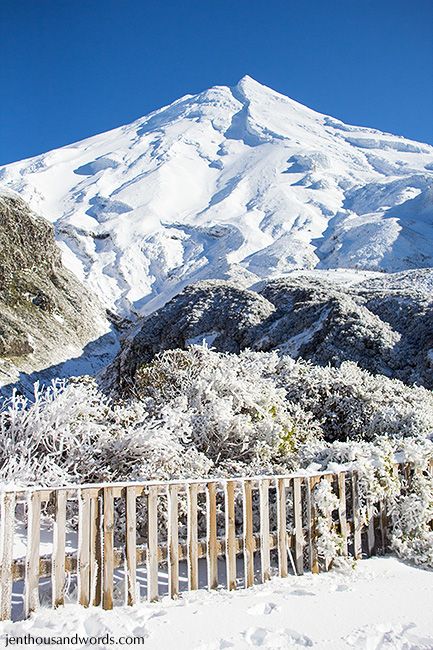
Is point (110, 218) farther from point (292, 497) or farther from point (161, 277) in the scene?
point (292, 497)

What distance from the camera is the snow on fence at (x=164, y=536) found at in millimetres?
3881

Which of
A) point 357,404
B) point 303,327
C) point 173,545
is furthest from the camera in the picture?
point 303,327

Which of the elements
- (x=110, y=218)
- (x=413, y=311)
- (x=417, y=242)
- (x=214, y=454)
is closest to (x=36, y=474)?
(x=214, y=454)

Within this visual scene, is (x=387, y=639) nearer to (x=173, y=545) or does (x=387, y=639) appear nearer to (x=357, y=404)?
(x=173, y=545)

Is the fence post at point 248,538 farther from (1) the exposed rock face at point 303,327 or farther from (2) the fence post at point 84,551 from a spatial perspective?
(1) the exposed rock face at point 303,327

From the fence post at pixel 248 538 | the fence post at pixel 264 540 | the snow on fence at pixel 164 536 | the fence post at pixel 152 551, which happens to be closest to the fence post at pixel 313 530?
the snow on fence at pixel 164 536

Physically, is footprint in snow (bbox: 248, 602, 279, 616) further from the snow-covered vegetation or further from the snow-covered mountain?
the snow-covered mountain

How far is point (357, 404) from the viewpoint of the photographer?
29.0 feet

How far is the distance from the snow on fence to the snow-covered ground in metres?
0.15

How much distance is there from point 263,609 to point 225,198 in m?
102

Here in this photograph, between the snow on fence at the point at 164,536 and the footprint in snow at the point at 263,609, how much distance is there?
0.39 m

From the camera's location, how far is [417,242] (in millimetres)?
67750

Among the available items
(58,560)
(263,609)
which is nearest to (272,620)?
(263,609)

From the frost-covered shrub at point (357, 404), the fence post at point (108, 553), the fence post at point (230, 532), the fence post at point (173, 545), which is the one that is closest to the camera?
the fence post at point (108, 553)
